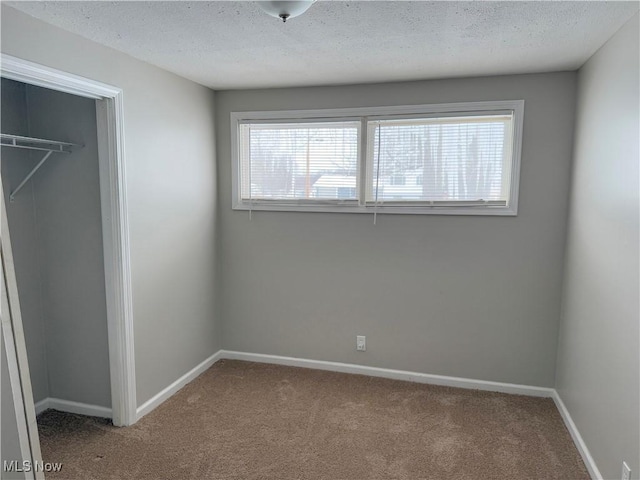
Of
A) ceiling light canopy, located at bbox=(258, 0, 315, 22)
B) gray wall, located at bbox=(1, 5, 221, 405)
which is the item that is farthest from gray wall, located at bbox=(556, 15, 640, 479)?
gray wall, located at bbox=(1, 5, 221, 405)

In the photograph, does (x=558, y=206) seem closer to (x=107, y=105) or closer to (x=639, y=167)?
(x=639, y=167)

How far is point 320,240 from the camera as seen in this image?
3.48m

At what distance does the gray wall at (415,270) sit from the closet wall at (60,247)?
1171mm

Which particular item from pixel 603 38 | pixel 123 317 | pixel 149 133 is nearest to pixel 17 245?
pixel 123 317

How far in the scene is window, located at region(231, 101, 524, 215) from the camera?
3.06 meters

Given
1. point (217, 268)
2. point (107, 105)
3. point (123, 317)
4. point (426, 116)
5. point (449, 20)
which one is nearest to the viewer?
point (449, 20)

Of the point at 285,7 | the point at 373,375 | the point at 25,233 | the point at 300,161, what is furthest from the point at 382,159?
the point at 25,233

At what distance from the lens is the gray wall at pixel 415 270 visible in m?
2.98

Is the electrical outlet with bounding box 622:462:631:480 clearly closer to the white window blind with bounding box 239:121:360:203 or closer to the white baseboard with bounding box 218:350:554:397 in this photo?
the white baseboard with bounding box 218:350:554:397

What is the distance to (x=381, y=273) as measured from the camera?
338 centimetres

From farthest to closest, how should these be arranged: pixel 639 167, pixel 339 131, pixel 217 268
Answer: pixel 217 268 < pixel 339 131 < pixel 639 167

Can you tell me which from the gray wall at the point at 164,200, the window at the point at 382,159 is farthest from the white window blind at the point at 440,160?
the gray wall at the point at 164,200

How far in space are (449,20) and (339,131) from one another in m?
1.47

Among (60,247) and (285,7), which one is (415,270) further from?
(60,247)
